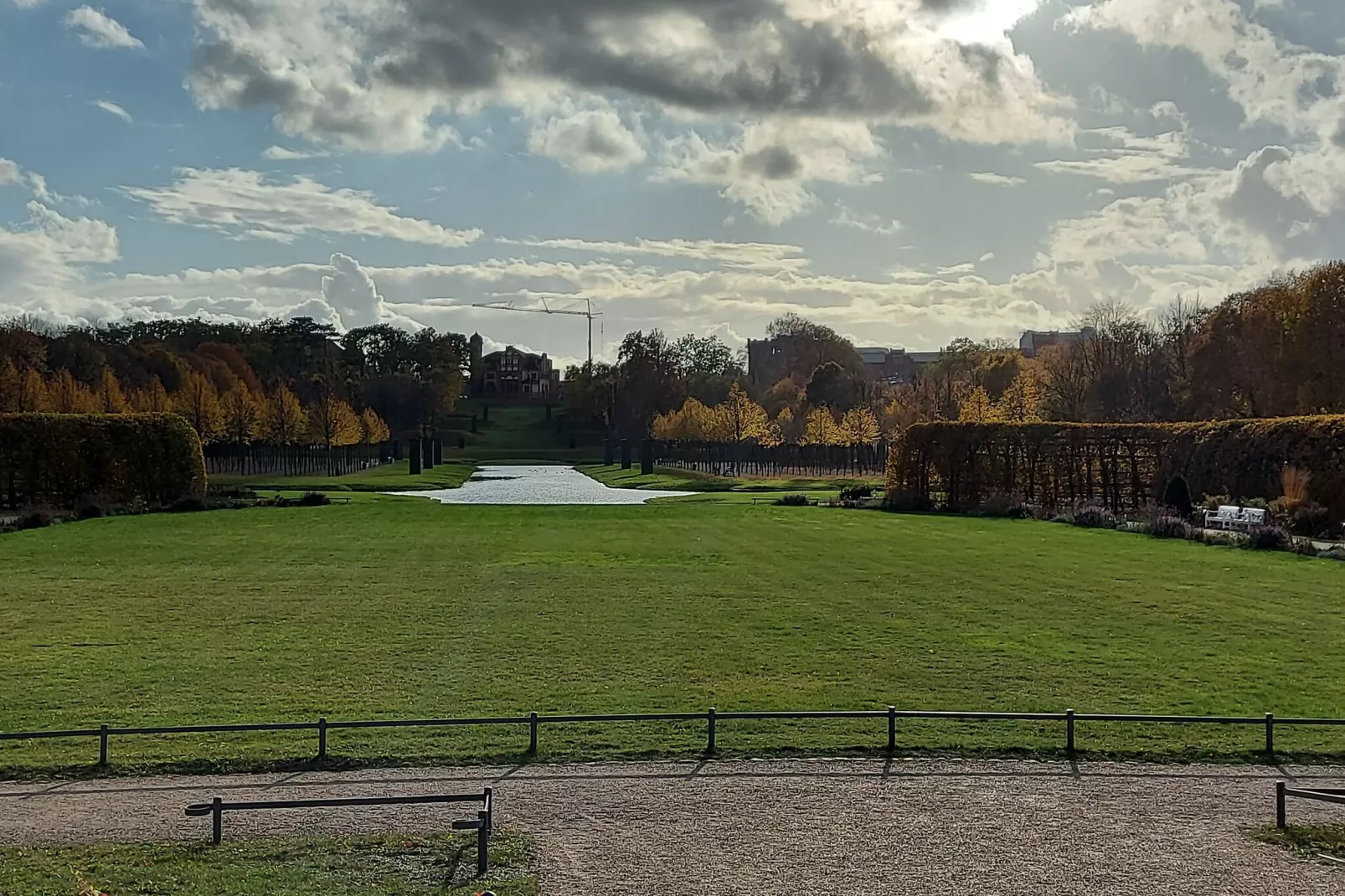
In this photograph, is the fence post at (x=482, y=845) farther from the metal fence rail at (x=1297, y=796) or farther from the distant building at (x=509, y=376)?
the distant building at (x=509, y=376)

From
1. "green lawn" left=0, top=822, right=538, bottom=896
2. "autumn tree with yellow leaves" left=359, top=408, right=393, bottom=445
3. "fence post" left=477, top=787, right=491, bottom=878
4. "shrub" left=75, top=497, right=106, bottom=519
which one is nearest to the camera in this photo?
"green lawn" left=0, top=822, right=538, bottom=896

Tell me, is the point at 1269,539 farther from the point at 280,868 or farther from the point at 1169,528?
the point at 280,868

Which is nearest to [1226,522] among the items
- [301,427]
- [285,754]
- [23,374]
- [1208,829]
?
[1208,829]

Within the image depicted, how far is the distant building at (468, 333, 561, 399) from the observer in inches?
6698

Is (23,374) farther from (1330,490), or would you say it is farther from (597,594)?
(1330,490)

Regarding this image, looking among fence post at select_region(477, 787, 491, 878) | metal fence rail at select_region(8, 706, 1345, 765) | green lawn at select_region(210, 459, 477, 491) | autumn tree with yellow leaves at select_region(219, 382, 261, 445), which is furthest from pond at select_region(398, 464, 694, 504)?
fence post at select_region(477, 787, 491, 878)

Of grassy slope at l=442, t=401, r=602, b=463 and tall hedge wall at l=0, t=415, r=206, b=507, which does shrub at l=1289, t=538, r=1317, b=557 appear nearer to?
tall hedge wall at l=0, t=415, r=206, b=507

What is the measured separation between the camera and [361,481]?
64.2 meters

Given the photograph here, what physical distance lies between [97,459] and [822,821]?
130ft

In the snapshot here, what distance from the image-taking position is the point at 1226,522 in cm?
3061

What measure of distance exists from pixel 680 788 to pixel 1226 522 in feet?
85.0

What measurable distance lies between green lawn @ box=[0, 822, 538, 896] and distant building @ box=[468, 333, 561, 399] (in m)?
158

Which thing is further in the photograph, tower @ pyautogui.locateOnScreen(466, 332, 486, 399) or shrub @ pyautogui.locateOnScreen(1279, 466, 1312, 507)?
tower @ pyautogui.locateOnScreen(466, 332, 486, 399)

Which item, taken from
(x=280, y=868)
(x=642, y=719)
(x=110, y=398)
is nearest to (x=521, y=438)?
(x=110, y=398)
